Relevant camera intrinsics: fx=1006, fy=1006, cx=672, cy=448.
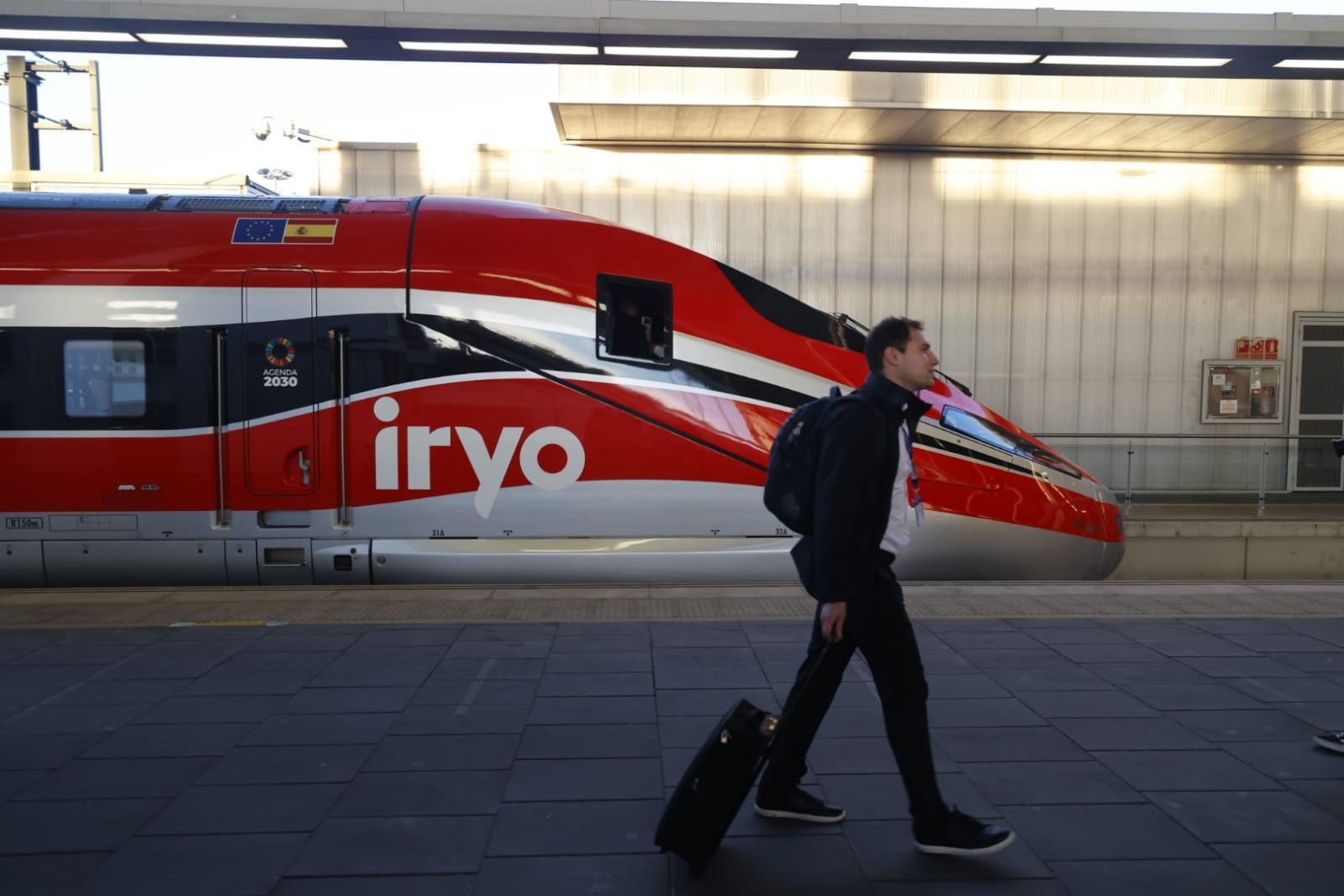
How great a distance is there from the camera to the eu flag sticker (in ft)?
22.7

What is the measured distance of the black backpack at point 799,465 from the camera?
3.13 metres

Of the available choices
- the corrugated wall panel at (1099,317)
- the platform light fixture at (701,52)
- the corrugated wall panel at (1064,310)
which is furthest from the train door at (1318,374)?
the platform light fixture at (701,52)

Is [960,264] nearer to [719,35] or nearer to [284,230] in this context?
[719,35]

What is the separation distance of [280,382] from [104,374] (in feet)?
3.90

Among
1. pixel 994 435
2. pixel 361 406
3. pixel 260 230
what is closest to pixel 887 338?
pixel 994 435

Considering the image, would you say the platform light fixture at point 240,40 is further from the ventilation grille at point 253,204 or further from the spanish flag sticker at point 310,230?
the spanish flag sticker at point 310,230

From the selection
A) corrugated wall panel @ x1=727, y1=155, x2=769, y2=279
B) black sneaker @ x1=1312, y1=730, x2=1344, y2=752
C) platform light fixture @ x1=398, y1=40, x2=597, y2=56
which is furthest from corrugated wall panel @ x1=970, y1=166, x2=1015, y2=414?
black sneaker @ x1=1312, y1=730, x2=1344, y2=752

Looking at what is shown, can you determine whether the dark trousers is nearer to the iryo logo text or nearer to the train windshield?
the iryo logo text

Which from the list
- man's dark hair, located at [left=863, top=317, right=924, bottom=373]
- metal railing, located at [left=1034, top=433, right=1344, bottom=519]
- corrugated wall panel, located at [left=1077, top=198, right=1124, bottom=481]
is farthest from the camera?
corrugated wall panel, located at [left=1077, top=198, right=1124, bottom=481]

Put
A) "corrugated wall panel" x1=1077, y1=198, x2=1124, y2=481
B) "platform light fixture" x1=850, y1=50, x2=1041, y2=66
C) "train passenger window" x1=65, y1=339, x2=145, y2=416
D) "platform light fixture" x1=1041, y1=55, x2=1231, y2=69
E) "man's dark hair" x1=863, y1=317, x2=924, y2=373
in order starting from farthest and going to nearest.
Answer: "corrugated wall panel" x1=1077, y1=198, x2=1124, y2=481
"platform light fixture" x1=1041, y1=55, x2=1231, y2=69
"platform light fixture" x1=850, y1=50, x2=1041, y2=66
"train passenger window" x1=65, y1=339, x2=145, y2=416
"man's dark hair" x1=863, y1=317, x2=924, y2=373

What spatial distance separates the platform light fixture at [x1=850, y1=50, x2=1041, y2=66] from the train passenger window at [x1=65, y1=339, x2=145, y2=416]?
5395 mm

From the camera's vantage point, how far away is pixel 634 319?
23.0ft

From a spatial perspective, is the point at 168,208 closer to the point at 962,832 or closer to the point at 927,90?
the point at 962,832

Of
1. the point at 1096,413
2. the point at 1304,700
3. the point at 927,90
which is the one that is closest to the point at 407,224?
the point at 1304,700
